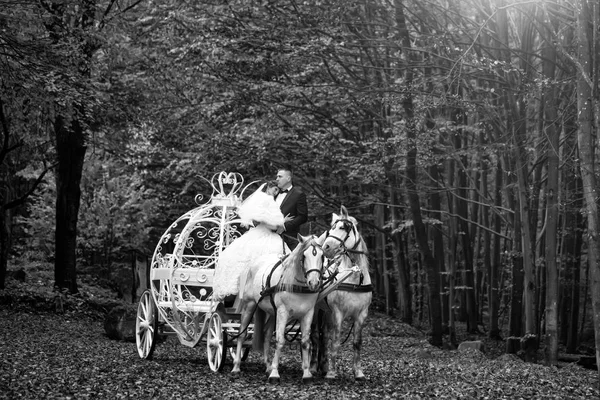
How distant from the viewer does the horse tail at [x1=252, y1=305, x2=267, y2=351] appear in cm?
1436

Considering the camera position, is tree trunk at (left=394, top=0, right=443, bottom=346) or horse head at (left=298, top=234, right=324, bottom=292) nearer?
horse head at (left=298, top=234, right=324, bottom=292)

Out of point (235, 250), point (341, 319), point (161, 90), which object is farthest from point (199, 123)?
point (341, 319)

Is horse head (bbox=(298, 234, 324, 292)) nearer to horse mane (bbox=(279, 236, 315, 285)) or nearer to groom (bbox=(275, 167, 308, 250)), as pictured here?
horse mane (bbox=(279, 236, 315, 285))

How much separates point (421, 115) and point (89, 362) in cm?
978

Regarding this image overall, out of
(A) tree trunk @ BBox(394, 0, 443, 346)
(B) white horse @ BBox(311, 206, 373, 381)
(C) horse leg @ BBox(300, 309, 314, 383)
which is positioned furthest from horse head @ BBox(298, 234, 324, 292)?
(A) tree trunk @ BBox(394, 0, 443, 346)

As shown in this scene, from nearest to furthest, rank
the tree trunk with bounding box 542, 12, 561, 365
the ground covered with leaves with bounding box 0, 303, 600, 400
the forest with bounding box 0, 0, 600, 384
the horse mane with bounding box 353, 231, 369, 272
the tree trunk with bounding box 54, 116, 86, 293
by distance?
the ground covered with leaves with bounding box 0, 303, 600, 400 → the horse mane with bounding box 353, 231, 369, 272 → the forest with bounding box 0, 0, 600, 384 → the tree trunk with bounding box 542, 12, 561, 365 → the tree trunk with bounding box 54, 116, 86, 293

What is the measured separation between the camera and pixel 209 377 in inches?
543

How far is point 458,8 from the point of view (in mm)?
23516

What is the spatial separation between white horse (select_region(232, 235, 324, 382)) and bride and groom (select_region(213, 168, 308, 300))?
0.32 m

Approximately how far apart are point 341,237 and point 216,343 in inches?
126

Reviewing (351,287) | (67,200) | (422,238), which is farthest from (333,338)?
(67,200)

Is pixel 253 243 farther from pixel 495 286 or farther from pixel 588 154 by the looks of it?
pixel 495 286

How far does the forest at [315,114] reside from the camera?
18.8 meters

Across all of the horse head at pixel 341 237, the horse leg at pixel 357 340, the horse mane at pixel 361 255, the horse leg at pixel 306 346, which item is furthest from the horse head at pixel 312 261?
the horse leg at pixel 357 340
